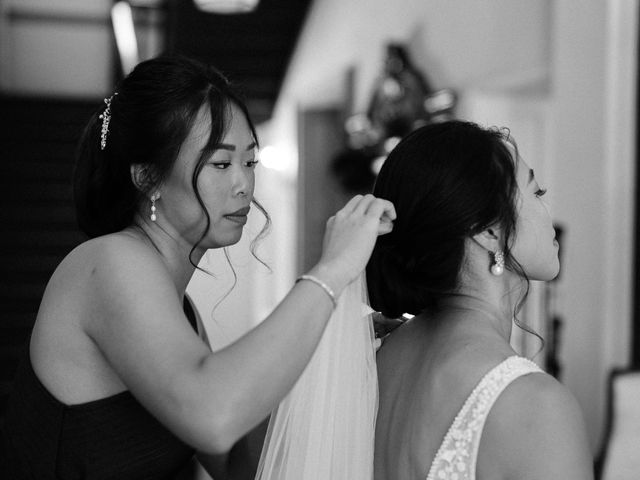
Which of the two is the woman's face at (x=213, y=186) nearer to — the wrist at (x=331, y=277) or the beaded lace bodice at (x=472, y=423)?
the wrist at (x=331, y=277)

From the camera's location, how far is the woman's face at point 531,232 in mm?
1611

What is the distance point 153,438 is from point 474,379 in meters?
0.63

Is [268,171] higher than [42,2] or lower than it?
lower

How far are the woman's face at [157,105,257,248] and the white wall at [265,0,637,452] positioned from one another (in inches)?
113

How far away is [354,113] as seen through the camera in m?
7.88

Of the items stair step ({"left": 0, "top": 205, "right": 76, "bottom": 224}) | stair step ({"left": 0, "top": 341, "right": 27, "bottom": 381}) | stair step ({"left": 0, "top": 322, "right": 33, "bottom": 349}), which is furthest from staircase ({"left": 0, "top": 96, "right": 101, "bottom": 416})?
stair step ({"left": 0, "top": 341, "right": 27, "bottom": 381})

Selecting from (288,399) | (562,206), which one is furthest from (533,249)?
(562,206)

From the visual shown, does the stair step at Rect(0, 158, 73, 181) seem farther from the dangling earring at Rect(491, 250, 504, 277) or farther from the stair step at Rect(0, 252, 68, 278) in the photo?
the dangling earring at Rect(491, 250, 504, 277)

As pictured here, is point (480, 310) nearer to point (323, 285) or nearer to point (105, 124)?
point (323, 285)

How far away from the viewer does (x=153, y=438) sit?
1704 mm

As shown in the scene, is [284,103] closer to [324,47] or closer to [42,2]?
[324,47]

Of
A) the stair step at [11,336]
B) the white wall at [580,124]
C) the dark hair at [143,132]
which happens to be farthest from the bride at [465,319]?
the stair step at [11,336]

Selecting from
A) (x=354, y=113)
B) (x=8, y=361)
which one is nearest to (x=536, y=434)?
(x=8, y=361)

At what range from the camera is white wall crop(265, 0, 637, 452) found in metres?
4.12
